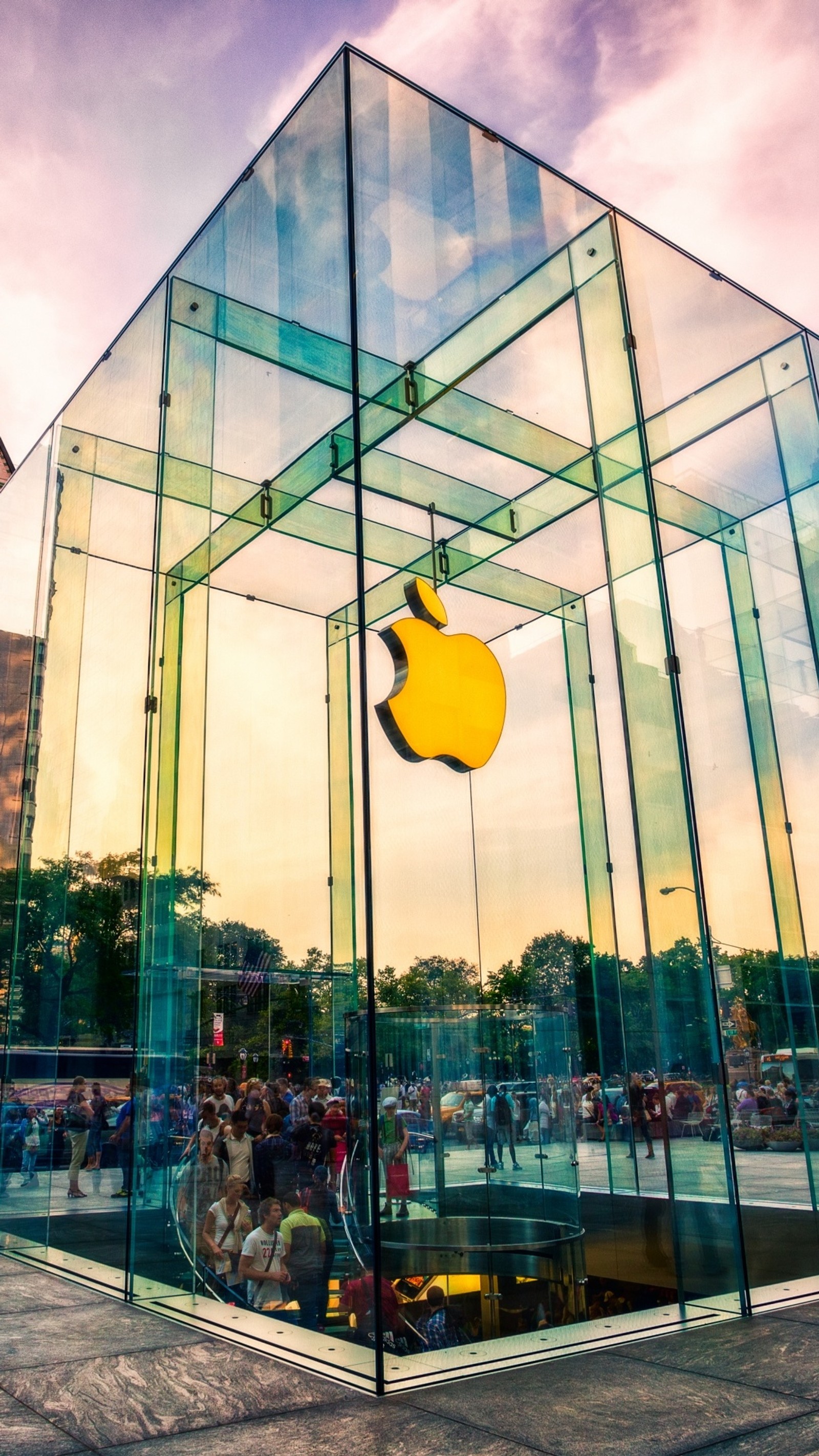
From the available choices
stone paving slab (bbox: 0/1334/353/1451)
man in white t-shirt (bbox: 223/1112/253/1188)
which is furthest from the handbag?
stone paving slab (bbox: 0/1334/353/1451)

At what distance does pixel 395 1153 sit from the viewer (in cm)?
586

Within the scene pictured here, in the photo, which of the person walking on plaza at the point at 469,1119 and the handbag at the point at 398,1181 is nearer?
the handbag at the point at 398,1181

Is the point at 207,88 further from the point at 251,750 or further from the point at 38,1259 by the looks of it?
the point at 38,1259

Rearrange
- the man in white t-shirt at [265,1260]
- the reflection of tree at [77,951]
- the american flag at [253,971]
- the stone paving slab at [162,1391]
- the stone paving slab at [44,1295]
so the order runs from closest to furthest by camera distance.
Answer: the stone paving slab at [162,1391], the man in white t-shirt at [265,1260], the stone paving slab at [44,1295], the american flag at [253,971], the reflection of tree at [77,951]

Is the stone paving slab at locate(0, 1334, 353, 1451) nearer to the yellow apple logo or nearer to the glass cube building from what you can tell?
the glass cube building

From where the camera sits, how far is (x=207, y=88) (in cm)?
962

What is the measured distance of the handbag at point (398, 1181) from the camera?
226 inches

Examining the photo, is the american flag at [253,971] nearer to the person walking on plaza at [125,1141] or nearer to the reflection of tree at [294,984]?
the reflection of tree at [294,984]

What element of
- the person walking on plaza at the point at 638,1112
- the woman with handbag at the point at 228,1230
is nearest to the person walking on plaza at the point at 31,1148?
the woman with handbag at the point at 228,1230

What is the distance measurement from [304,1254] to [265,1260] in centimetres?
38

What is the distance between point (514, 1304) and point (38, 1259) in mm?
4230

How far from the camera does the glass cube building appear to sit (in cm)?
597

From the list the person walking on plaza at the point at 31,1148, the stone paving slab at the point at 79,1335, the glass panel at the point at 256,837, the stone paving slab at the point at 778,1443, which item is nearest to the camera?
the stone paving slab at the point at 778,1443

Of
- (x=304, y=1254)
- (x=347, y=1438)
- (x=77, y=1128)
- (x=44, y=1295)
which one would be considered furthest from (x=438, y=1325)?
(x=77, y=1128)
